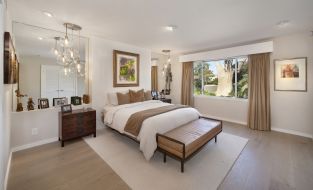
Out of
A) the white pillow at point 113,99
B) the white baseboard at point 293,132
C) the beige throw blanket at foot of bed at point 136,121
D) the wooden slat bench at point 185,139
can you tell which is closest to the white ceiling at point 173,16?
the white pillow at point 113,99

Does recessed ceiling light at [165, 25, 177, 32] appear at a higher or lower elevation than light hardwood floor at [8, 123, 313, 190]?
higher

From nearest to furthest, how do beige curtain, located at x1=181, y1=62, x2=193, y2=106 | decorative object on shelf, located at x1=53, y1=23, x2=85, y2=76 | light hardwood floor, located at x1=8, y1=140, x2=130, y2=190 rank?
light hardwood floor, located at x1=8, y1=140, x2=130, y2=190
decorative object on shelf, located at x1=53, y1=23, x2=85, y2=76
beige curtain, located at x1=181, y1=62, x2=193, y2=106

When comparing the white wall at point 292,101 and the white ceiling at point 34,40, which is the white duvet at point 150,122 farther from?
the white wall at point 292,101

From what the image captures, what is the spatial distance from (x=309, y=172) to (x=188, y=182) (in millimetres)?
1857

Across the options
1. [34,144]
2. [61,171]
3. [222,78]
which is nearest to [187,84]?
[222,78]

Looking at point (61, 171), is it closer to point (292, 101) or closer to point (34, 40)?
point (34, 40)

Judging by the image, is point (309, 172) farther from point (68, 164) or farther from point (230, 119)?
point (68, 164)

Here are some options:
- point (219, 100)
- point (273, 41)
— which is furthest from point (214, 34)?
point (219, 100)

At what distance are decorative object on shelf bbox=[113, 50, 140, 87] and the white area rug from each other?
1881 mm

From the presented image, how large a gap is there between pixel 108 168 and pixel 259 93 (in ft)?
13.8

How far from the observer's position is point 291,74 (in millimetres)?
3666

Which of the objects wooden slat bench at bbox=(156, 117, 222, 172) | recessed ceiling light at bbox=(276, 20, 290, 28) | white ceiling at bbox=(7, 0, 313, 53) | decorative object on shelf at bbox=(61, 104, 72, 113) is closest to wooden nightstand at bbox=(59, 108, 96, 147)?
decorative object on shelf at bbox=(61, 104, 72, 113)

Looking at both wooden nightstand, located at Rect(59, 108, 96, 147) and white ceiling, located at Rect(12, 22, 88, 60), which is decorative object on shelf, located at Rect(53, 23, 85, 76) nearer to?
white ceiling, located at Rect(12, 22, 88, 60)

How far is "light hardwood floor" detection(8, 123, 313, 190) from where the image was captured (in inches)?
75.1
